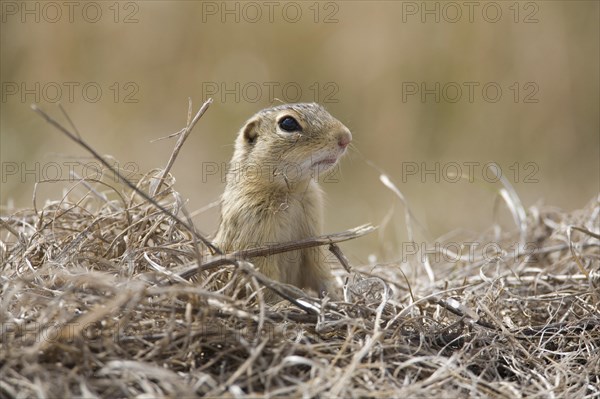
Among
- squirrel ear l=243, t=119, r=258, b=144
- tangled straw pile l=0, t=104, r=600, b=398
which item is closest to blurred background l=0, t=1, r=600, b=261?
squirrel ear l=243, t=119, r=258, b=144

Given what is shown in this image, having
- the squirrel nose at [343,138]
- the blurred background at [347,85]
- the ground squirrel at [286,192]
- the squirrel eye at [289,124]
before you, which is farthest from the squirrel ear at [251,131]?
the blurred background at [347,85]

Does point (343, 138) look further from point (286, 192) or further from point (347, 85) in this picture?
point (347, 85)

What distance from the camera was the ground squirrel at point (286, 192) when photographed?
399 cm

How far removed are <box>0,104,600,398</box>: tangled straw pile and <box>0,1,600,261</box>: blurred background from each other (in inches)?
186

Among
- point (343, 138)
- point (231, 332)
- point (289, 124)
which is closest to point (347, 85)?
point (289, 124)

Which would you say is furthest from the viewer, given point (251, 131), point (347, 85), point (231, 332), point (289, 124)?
point (347, 85)

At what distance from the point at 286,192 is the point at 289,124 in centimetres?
38

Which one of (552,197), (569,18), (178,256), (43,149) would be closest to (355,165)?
(552,197)

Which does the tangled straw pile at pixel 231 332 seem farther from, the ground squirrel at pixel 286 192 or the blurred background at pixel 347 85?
the blurred background at pixel 347 85

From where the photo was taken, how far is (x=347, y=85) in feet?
30.7

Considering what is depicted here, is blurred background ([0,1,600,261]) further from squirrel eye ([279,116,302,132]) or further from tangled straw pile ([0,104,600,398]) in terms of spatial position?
tangled straw pile ([0,104,600,398])

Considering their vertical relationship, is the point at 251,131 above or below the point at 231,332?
above

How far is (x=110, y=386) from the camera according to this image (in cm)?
255

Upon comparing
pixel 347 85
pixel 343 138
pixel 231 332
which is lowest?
pixel 231 332
